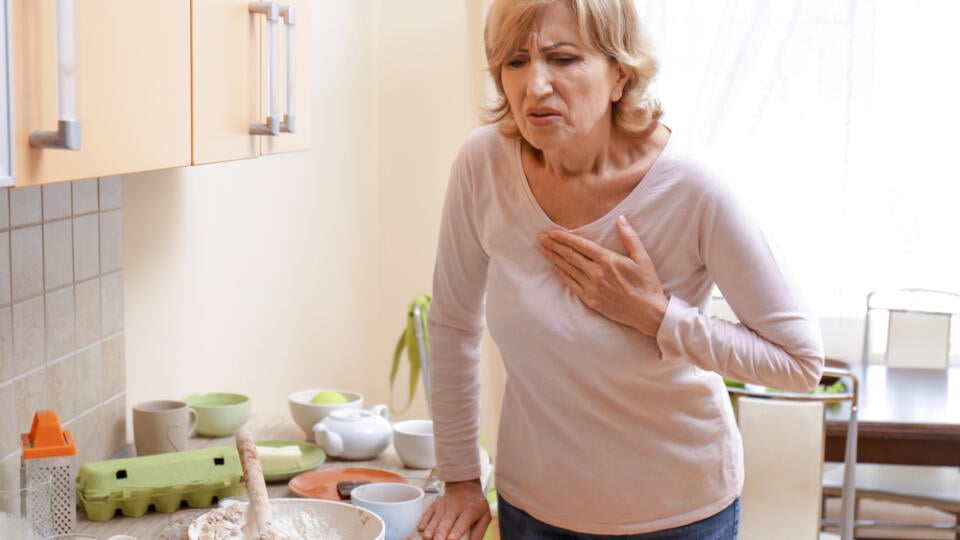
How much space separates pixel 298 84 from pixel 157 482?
27.1 inches

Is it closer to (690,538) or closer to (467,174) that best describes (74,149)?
(467,174)

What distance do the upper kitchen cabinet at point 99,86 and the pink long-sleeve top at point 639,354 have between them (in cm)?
46

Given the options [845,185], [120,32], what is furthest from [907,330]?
[120,32]

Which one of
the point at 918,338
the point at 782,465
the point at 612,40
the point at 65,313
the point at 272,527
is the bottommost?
the point at 782,465

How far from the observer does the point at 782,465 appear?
252cm

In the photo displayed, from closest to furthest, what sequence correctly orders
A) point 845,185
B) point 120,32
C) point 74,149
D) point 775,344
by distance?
point 74,149 → point 120,32 → point 775,344 → point 845,185

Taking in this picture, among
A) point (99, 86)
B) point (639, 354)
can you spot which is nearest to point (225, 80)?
point (99, 86)

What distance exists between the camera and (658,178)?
138cm

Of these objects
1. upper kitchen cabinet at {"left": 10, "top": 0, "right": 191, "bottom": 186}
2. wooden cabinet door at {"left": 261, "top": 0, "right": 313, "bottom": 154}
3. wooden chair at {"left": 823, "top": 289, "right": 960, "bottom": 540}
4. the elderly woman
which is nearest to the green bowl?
wooden cabinet door at {"left": 261, "top": 0, "right": 313, "bottom": 154}

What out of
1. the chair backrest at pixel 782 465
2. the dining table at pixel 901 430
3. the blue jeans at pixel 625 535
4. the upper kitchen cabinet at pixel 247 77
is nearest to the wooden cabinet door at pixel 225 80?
the upper kitchen cabinet at pixel 247 77

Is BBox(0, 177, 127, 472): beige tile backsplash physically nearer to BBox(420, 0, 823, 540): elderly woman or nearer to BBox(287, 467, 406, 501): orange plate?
BBox(287, 467, 406, 501): orange plate

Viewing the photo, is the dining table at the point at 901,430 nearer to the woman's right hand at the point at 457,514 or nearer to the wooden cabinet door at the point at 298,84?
the woman's right hand at the point at 457,514

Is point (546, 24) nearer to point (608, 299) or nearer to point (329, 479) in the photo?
point (608, 299)

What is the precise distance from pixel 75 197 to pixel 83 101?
723mm
